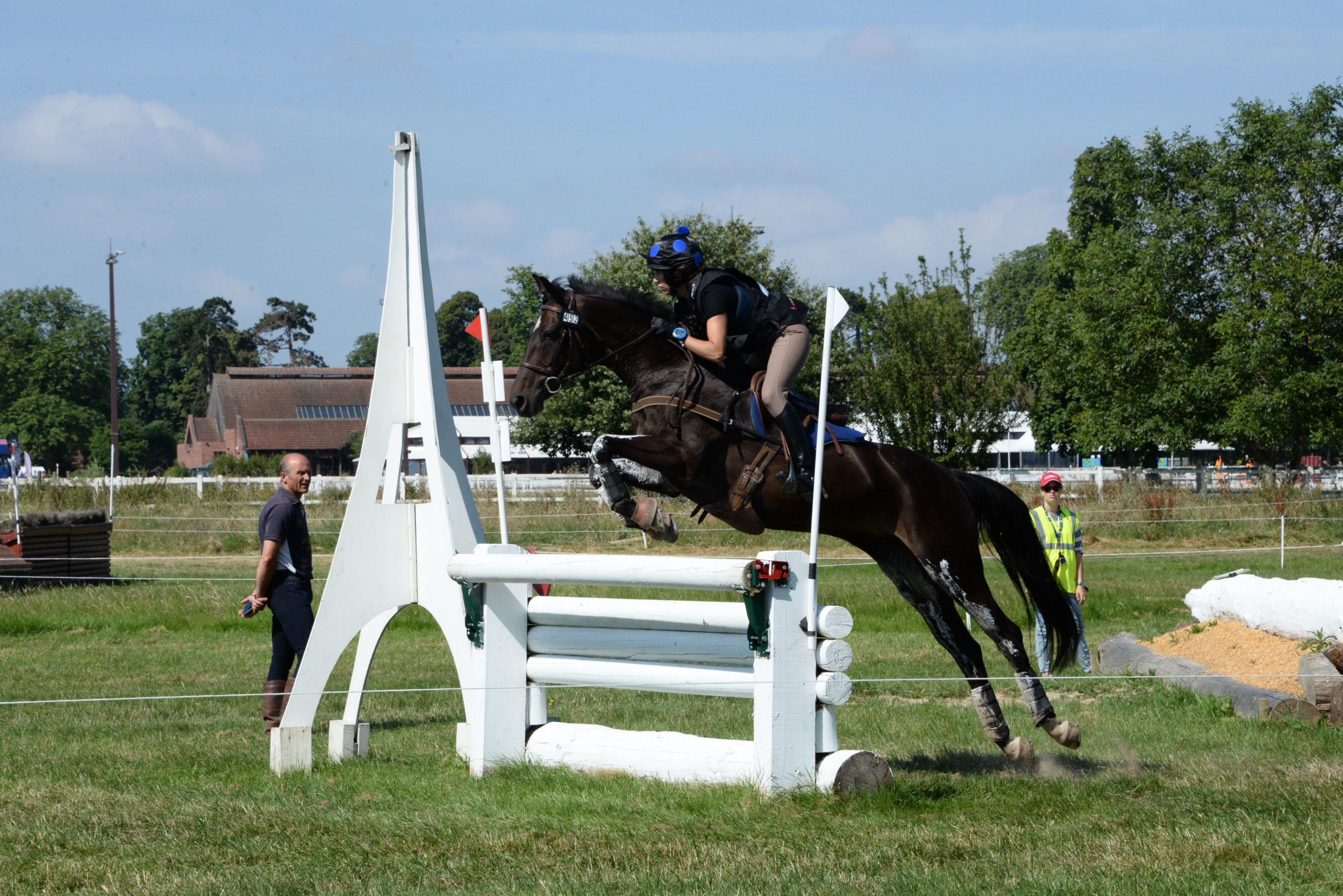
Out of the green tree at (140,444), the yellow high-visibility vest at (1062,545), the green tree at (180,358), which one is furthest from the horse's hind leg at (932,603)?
the green tree at (180,358)

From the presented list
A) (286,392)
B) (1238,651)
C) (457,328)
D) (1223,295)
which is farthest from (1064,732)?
(457,328)

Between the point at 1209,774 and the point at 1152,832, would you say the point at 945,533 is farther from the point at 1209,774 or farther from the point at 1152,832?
the point at 1152,832

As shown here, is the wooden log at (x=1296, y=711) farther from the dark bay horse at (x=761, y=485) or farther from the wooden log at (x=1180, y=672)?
the dark bay horse at (x=761, y=485)

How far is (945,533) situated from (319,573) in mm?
13858

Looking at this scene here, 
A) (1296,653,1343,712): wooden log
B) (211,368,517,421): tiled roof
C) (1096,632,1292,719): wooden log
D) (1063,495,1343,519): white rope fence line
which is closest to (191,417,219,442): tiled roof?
(211,368,517,421): tiled roof

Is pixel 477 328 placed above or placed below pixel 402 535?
above

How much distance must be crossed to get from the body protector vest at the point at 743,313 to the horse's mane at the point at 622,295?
0.47 ft

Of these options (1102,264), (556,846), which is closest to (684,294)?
(556,846)

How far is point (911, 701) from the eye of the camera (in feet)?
27.8

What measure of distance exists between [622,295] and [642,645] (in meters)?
1.89

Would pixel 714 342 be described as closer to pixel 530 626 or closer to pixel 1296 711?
pixel 530 626

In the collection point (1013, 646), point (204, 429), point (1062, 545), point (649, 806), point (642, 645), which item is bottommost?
point (649, 806)

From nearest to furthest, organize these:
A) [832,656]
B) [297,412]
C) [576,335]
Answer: [832,656]
[576,335]
[297,412]

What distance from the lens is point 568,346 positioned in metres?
6.42
